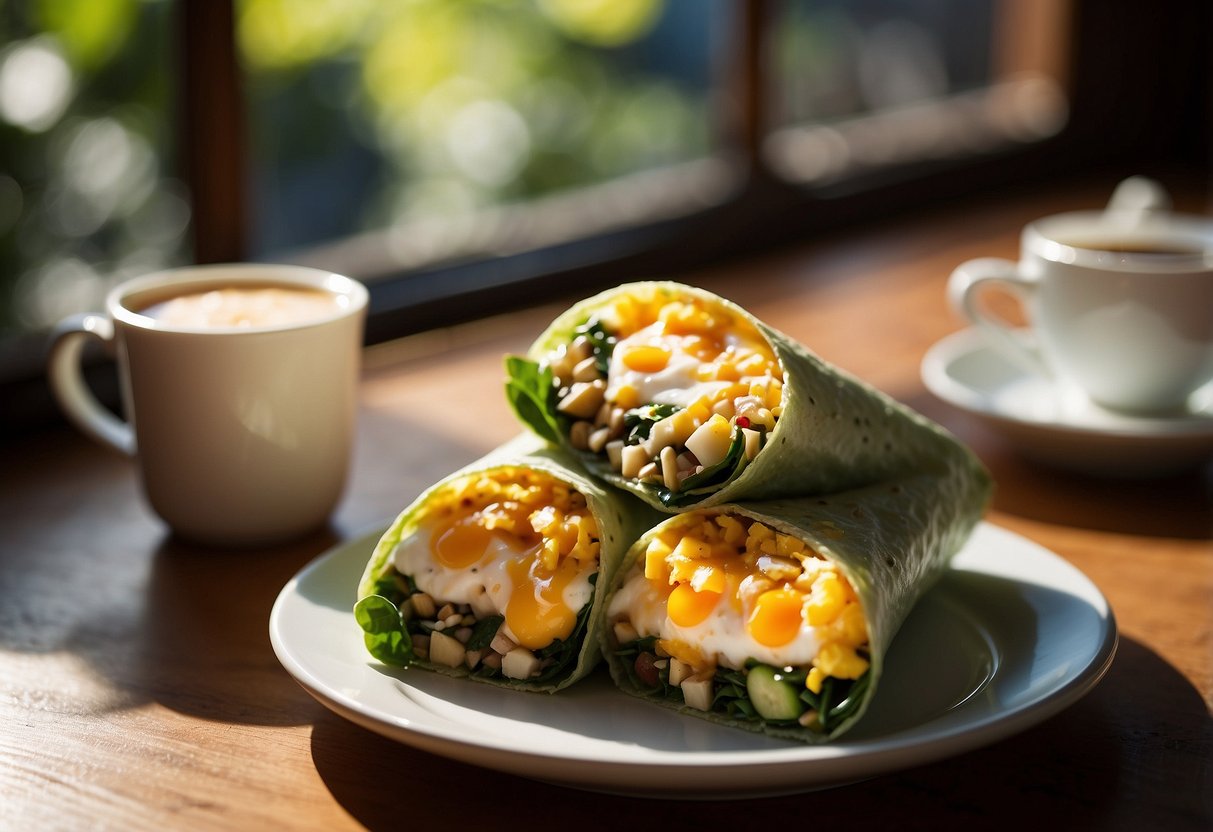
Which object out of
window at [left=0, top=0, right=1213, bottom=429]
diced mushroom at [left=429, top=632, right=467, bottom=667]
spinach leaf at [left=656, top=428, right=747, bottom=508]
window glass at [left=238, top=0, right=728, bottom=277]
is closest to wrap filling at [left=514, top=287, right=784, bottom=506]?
spinach leaf at [left=656, top=428, right=747, bottom=508]

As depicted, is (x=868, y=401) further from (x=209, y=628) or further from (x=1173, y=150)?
(x=1173, y=150)

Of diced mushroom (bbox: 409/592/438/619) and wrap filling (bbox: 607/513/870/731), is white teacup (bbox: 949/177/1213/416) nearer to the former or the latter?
wrap filling (bbox: 607/513/870/731)

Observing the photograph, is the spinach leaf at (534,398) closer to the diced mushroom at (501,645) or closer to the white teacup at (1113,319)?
the diced mushroom at (501,645)

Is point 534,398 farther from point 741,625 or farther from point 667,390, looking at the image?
point 741,625

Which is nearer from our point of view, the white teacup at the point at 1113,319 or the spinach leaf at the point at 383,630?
the spinach leaf at the point at 383,630

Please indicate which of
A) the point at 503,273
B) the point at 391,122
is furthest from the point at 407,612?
the point at 391,122

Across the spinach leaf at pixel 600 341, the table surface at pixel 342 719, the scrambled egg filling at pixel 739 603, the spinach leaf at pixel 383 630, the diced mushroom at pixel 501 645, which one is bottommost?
the table surface at pixel 342 719

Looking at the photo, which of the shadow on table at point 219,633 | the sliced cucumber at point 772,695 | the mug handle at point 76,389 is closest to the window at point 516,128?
the mug handle at point 76,389
